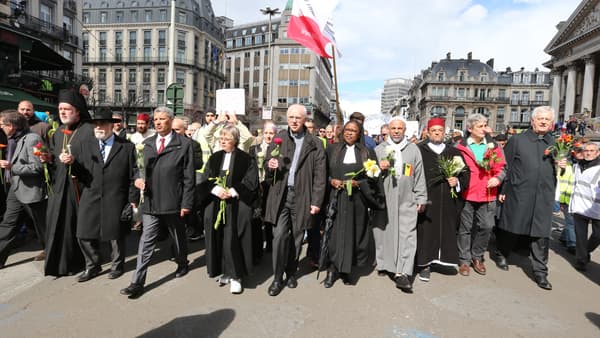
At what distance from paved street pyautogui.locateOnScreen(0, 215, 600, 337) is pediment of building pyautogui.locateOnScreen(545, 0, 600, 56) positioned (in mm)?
50766

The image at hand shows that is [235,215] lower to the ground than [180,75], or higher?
lower

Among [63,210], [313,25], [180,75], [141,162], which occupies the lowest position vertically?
[63,210]

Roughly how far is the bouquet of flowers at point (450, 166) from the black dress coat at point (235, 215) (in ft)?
7.97

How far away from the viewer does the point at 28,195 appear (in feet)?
15.8

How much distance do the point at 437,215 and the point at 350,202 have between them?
1.32 meters

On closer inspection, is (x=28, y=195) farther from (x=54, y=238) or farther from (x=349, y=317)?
(x=349, y=317)

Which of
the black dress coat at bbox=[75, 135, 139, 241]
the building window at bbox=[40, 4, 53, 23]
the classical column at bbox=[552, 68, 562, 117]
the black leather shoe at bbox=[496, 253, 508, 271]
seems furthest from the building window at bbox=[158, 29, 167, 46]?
the black leather shoe at bbox=[496, 253, 508, 271]

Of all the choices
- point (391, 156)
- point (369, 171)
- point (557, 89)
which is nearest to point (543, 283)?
point (391, 156)

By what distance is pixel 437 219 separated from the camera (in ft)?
16.0

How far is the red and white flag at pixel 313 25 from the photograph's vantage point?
643cm

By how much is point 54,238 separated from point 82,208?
58 cm

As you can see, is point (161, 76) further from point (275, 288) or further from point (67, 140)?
point (275, 288)

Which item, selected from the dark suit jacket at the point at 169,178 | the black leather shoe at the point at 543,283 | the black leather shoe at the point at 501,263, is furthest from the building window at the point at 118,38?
the black leather shoe at the point at 543,283

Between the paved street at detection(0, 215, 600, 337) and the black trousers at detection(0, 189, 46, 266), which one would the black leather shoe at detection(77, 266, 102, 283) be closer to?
the paved street at detection(0, 215, 600, 337)
